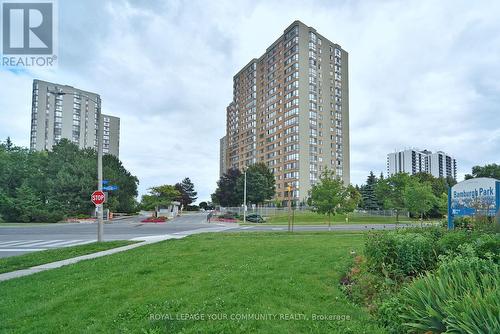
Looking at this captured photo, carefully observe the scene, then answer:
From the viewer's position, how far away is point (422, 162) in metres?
114

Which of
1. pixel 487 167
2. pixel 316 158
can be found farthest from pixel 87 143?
pixel 487 167

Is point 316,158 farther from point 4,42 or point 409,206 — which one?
point 4,42

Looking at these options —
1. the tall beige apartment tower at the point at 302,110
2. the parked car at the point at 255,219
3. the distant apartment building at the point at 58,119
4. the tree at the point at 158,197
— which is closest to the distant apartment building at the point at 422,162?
the tall beige apartment tower at the point at 302,110

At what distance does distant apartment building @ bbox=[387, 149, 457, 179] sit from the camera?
110062mm

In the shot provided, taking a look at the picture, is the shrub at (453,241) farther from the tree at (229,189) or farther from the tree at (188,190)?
the tree at (188,190)

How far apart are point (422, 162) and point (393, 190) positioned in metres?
77.5

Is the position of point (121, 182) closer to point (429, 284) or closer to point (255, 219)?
point (255, 219)

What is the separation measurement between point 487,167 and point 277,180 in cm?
5028

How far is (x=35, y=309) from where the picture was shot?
214 inches

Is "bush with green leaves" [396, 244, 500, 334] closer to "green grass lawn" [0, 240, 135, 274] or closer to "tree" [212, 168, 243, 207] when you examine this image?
"green grass lawn" [0, 240, 135, 274]

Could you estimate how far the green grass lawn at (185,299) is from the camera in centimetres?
444

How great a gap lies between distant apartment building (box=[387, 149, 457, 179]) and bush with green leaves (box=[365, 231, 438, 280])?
11275 centimetres

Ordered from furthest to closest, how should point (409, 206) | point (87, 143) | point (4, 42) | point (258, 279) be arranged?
point (87, 143), point (409, 206), point (4, 42), point (258, 279)

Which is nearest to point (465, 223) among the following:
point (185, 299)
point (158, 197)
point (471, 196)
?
point (471, 196)
